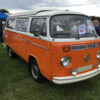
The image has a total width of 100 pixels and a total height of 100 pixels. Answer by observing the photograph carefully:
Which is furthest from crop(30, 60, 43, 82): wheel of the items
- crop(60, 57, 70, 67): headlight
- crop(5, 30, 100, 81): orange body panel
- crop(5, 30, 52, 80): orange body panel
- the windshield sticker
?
the windshield sticker

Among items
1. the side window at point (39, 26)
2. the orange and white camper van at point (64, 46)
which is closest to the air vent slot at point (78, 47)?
the orange and white camper van at point (64, 46)

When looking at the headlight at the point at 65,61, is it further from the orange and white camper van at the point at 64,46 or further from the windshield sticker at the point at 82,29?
the windshield sticker at the point at 82,29

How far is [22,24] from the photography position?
16.6 ft

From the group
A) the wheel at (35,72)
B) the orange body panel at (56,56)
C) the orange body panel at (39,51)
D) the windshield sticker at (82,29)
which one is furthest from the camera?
the wheel at (35,72)

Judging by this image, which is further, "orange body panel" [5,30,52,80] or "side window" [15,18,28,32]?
"side window" [15,18,28,32]

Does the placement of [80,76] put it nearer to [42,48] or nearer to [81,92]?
[81,92]

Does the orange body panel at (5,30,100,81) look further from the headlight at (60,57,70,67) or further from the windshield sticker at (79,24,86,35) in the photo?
the windshield sticker at (79,24,86,35)

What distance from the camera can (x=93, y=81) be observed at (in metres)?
4.53

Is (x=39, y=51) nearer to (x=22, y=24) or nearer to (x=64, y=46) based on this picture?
(x=64, y=46)

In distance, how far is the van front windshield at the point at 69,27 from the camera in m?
3.46

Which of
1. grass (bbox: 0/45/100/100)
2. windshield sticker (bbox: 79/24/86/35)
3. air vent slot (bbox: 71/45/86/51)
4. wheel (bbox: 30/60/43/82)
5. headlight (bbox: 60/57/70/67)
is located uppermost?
windshield sticker (bbox: 79/24/86/35)

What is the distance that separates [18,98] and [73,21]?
260 centimetres

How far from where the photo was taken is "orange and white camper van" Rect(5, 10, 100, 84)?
10.6 feet

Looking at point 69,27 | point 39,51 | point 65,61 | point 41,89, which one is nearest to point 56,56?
point 65,61
